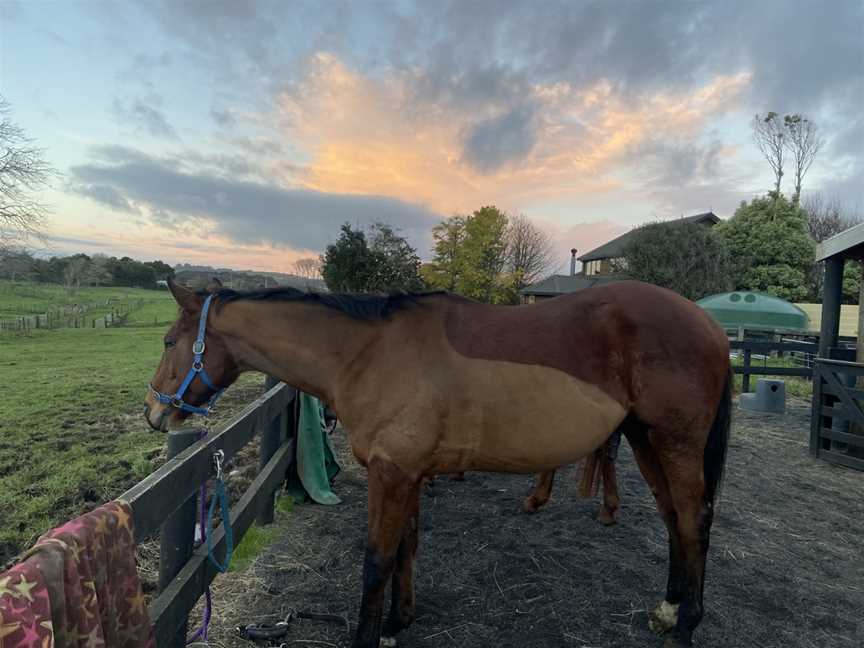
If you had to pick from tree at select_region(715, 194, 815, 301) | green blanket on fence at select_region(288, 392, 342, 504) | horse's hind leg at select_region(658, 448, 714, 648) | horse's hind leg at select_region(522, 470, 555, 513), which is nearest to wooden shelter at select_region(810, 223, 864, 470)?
horse's hind leg at select_region(522, 470, 555, 513)

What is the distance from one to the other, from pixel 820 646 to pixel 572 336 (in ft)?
6.69

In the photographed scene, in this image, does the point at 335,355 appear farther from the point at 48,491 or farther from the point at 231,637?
the point at 48,491

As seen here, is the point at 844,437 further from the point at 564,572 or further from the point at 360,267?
the point at 360,267

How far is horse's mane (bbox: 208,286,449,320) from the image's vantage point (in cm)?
244

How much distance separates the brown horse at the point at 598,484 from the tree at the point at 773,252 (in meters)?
22.2

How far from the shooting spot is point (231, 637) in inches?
96.3

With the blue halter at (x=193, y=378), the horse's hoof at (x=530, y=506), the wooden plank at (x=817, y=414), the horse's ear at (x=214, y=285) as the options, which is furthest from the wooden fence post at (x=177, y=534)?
the wooden plank at (x=817, y=414)

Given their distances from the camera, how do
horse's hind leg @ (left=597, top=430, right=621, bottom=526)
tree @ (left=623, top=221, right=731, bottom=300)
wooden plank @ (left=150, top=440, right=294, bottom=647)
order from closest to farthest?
wooden plank @ (left=150, top=440, right=294, bottom=647) → horse's hind leg @ (left=597, top=430, right=621, bottom=526) → tree @ (left=623, top=221, right=731, bottom=300)

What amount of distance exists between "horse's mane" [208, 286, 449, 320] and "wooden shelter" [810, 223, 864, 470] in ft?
18.4

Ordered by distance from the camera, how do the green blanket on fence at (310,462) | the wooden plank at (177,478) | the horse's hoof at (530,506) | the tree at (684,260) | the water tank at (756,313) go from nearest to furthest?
the wooden plank at (177,478)
the horse's hoof at (530,506)
the green blanket on fence at (310,462)
the water tank at (756,313)
the tree at (684,260)

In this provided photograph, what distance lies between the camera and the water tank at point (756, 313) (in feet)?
45.1

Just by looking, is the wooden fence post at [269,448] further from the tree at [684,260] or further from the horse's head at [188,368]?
the tree at [684,260]

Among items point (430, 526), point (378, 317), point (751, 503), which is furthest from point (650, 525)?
point (378, 317)

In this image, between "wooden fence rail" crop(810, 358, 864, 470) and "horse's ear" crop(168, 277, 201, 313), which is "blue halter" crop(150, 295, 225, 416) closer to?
"horse's ear" crop(168, 277, 201, 313)
